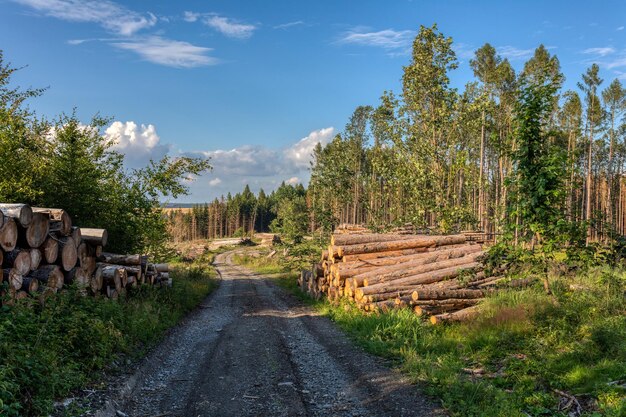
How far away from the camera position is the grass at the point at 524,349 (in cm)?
568

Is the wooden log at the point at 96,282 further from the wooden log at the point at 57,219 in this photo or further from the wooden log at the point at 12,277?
the wooden log at the point at 12,277

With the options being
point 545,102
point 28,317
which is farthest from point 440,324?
point 28,317

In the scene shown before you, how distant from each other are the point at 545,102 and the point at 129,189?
43.1ft

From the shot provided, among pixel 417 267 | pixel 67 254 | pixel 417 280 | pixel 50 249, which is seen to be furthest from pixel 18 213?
pixel 417 267

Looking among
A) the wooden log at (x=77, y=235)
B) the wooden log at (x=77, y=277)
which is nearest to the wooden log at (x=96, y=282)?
the wooden log at (x=77, y=277)

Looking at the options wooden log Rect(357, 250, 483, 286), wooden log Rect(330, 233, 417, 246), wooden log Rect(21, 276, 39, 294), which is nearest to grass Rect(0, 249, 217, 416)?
wooden log Rect(21, 276, 39, 294)

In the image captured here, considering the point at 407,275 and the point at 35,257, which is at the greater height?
the point at 35,257

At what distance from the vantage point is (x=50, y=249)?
8.59m

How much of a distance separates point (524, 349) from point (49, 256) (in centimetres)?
930

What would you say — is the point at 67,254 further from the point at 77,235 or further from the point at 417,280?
the point at 417,280

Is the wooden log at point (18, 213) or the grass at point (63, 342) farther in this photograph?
the wooden log at point (18, 213)

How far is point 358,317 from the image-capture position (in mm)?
11375

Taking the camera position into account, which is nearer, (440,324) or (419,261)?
(440,324)

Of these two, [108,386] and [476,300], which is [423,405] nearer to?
[108,386]
